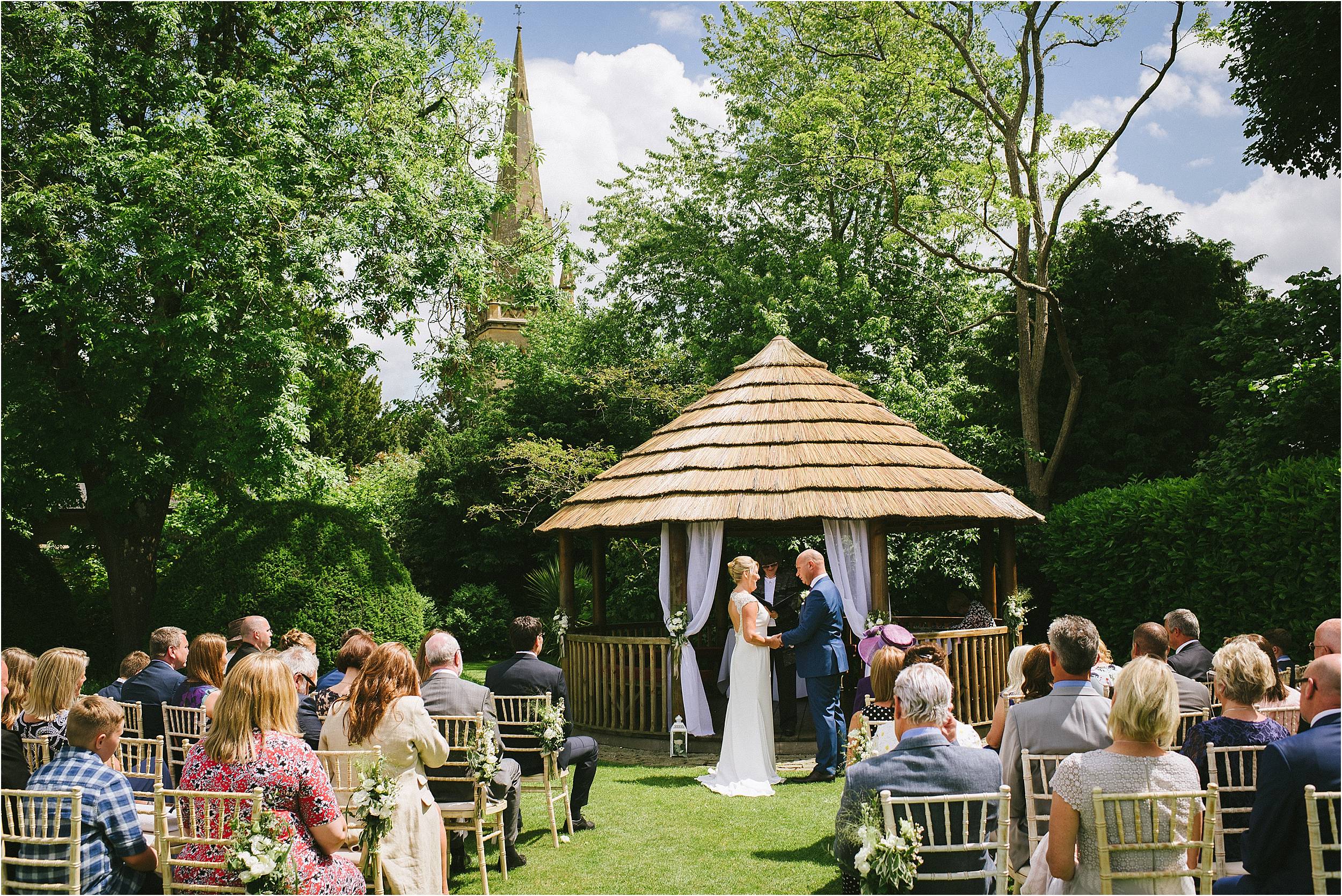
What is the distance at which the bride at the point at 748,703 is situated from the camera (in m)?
9.15

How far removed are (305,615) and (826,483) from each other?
8348 mm

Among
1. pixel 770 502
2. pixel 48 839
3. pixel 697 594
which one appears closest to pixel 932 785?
pixel 48 839

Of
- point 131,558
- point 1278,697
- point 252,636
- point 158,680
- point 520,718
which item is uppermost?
point 131,558

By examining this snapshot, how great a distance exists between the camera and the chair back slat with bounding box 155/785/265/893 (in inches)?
163

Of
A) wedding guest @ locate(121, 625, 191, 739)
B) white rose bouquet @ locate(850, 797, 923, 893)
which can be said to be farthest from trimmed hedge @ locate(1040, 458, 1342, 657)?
wedding guest @ locate(121, 625, 191, 739)

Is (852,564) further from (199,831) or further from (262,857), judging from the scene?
(262,857)

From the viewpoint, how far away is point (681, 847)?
7.13 m

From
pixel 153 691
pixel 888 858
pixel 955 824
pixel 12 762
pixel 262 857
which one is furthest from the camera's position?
pixel 153 691

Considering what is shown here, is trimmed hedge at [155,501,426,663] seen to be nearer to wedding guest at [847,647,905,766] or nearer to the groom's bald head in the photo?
the groom's bald head

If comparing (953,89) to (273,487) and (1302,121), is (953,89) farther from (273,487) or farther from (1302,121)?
(273,487)

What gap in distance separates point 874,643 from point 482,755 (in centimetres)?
454

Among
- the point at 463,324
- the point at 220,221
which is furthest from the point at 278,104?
the point at 463,324

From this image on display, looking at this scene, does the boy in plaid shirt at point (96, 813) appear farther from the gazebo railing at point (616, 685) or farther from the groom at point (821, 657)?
the gazebo railing at point (616, 685)

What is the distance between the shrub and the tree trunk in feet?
→ 21.8
